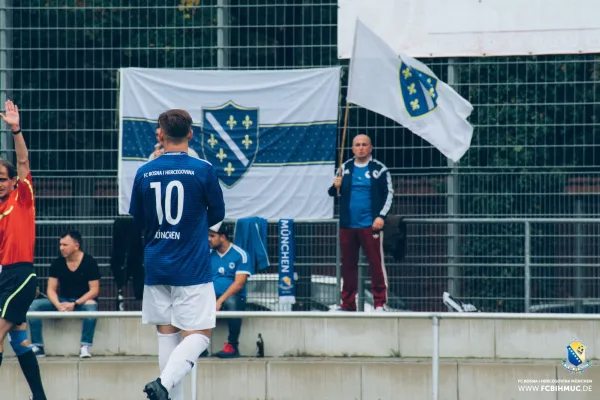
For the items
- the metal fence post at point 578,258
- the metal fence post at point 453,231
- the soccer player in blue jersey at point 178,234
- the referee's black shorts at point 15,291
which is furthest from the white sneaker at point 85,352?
the metal fence post at point 578,258

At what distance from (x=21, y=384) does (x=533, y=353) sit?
4.68 meters

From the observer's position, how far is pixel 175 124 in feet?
27.1

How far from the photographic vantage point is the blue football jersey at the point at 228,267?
41.0 feet

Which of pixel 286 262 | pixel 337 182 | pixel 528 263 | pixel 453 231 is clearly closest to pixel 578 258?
pixel 528 263

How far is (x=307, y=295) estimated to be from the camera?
13.1m

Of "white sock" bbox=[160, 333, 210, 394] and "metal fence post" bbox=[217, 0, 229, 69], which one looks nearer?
"white sock" bbox=[160, 333, 210, 394]

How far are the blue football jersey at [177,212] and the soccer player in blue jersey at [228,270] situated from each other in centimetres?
397

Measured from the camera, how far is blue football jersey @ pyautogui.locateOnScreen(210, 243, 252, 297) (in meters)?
12.5

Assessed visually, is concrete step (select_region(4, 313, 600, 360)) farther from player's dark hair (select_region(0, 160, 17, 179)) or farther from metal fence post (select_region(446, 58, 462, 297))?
player's dark hair (select_region(0, 160, 17, 179))

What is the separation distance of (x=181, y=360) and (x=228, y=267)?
173 inches

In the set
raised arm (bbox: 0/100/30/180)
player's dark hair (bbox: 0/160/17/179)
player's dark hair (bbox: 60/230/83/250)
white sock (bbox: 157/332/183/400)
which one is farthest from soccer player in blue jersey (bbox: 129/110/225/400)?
player's dark hair (bbox: 60/230/83/250)

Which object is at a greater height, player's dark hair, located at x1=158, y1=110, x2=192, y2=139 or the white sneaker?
player's dark hair, located at x1=158, y1=110, x2=192, y2=139

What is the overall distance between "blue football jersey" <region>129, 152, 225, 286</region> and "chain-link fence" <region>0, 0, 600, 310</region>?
16.2 feet

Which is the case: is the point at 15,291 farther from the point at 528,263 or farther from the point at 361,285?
the point at 528,263
